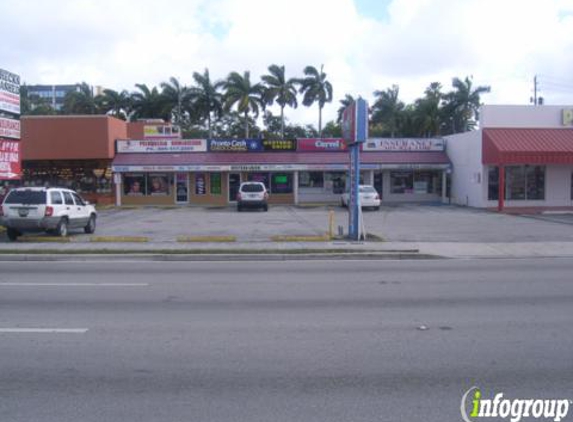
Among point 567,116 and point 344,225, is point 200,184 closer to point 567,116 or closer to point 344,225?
point 344,225

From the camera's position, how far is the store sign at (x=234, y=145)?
38.9 m

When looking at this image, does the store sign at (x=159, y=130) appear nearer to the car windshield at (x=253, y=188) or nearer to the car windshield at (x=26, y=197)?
the car windshield at (x=253, y=188)

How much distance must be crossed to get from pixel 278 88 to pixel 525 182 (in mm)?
28609

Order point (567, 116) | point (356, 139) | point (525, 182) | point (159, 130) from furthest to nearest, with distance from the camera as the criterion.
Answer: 1. point (159, 130)
2. point (525, 182)
3. point (567, 116)
4. point (356, 139)

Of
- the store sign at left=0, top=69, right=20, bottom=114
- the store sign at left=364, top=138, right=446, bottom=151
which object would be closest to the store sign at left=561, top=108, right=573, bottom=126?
the store sign at left=364, top=138, right=446, bottom=151

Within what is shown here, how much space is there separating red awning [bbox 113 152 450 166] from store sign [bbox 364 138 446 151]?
1.46 ft

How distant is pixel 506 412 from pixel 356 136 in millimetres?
13945

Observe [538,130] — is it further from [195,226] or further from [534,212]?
[195,226]

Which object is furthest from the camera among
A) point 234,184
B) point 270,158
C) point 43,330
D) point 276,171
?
point 234,184

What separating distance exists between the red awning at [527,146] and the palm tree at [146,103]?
36797 millimetres

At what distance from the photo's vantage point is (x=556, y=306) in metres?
8.97

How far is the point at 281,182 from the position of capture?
39156mm

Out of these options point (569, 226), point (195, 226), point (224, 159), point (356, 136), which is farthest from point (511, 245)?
point (224, 159)

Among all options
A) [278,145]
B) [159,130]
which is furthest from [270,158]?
[159,130]
